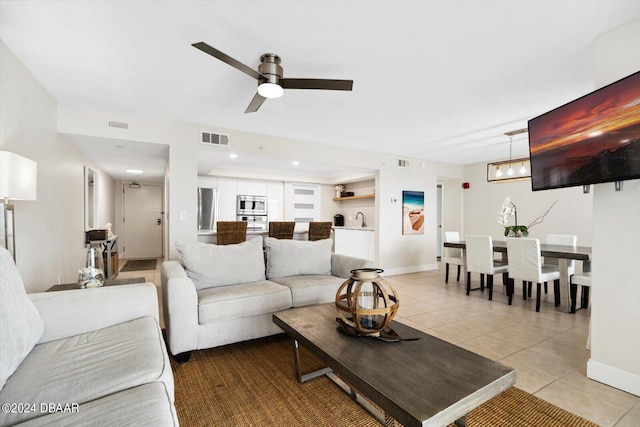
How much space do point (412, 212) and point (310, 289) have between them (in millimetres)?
3990

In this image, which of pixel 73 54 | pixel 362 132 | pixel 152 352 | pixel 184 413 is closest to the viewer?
pixel 152 352

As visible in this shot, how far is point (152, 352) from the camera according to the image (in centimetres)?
141

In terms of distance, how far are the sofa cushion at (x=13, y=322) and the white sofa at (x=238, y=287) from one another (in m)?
0.87

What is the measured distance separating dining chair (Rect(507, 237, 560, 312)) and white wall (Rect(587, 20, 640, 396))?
5.56 feet

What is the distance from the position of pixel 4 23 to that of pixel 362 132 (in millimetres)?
3644

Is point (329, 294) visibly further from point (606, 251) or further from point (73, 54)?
point (73, 54)

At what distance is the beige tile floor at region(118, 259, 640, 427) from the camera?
1849 millimetres

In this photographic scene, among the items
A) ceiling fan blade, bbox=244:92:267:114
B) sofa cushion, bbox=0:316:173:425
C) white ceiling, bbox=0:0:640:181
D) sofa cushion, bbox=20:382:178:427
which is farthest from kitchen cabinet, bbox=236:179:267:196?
sofa cushion, bbox=20:382:178:427

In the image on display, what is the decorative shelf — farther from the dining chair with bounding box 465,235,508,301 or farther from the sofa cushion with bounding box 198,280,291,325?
the sofa cushion with bounding box 198,280,291,325

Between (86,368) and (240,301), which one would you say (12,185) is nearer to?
(86,368)

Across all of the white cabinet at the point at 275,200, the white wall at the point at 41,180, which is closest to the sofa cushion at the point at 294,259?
the white wall at the point at 41,180

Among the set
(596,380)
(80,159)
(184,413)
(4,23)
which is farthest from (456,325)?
(80,159)

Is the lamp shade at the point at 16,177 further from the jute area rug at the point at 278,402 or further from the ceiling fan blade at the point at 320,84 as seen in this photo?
the ceiling fan blade at the point at 320,84

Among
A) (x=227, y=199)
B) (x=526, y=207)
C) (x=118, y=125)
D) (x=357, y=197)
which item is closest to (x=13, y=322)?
(x=118, y=125)
